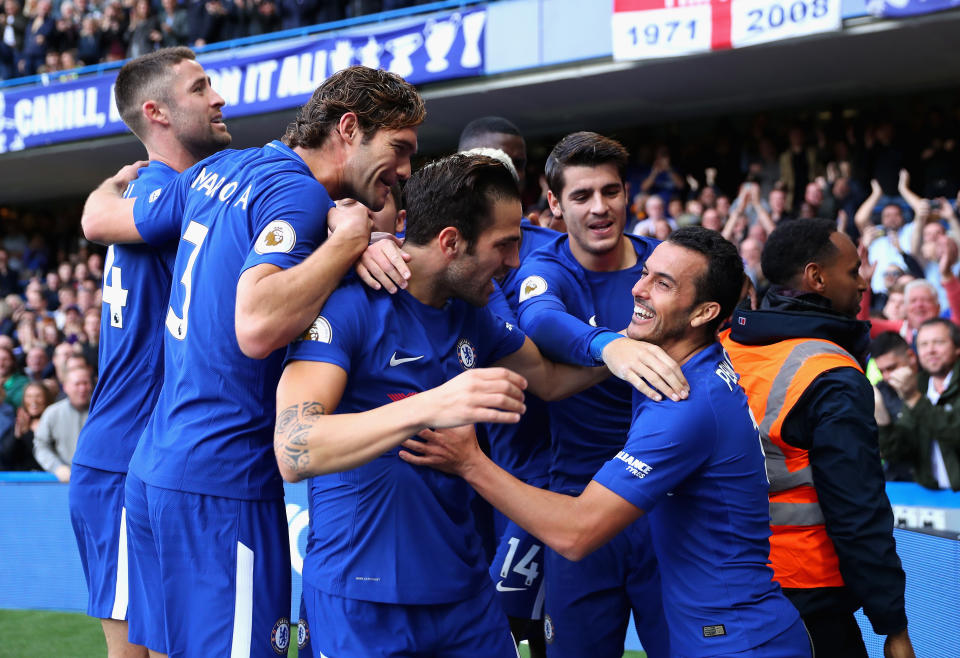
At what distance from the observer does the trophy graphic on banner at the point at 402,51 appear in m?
13.3

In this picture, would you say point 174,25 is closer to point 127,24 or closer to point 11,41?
point 127,24

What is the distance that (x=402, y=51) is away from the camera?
43.7 ft

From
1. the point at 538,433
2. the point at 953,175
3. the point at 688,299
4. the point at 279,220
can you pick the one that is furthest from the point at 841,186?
the point at 279,220

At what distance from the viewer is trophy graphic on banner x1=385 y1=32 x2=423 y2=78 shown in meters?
13.3

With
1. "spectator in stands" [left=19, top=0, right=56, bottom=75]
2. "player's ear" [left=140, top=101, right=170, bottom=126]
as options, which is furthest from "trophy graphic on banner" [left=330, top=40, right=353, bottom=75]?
"player's ear" [left=140, top=101, right=170, bottom=126]

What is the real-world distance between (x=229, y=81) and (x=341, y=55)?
7.20 feet

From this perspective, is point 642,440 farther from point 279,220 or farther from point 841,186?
point 841,186

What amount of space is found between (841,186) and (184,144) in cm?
874

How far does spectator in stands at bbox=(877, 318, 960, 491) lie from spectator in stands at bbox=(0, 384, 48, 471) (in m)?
7.89

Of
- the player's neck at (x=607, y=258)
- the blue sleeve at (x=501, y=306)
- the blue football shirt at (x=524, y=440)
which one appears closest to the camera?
the blue sleeve at (x=501, y=306)

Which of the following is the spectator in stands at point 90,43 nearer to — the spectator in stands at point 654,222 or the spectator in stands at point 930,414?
the spectator in stands at point 654,222

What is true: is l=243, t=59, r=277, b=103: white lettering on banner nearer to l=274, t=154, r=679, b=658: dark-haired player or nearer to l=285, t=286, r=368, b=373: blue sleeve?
l=274, t=154, r=679, b=658: dark-haired player

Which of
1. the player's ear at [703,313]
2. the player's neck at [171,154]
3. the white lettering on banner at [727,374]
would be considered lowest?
the white lettering on banner at [727,374]

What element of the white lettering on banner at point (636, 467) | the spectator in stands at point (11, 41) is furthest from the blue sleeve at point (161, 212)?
the spectator in stands at point (11, 41)
